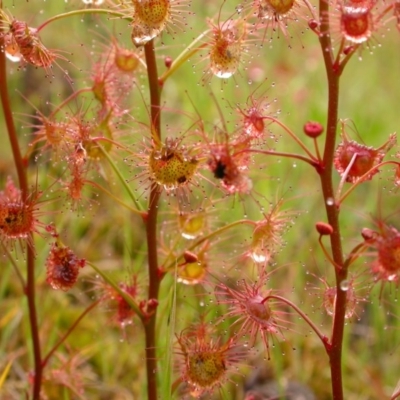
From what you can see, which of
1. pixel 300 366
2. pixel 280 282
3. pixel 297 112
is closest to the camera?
pixel 300 366

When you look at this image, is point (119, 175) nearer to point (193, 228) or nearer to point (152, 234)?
point (152, 234)

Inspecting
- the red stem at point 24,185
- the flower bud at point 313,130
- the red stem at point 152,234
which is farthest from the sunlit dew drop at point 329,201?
the red stem at point 24,185

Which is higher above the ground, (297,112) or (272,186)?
(297,112)

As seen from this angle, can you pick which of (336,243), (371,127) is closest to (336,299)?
(336,243)

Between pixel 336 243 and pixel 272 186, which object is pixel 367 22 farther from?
pixel 272 186

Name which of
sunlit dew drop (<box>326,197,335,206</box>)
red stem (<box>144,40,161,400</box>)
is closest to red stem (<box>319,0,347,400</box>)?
sunlit dew drop (<box>326,197,335,206</box>)

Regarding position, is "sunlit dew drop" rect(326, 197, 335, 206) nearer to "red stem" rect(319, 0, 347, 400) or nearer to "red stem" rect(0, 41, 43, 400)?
"red stem" rect(319, 0, 347, 400)

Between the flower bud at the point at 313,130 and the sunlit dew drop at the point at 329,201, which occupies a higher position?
the flower bud at the point at 313,130

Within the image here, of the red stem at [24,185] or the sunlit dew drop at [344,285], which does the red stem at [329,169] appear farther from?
the red stem at [24,185]
